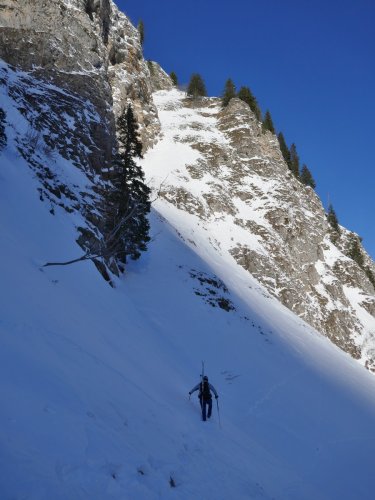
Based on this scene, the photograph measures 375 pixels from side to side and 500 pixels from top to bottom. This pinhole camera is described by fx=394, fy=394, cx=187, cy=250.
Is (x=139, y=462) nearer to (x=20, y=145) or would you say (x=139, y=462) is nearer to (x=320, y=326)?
(x=20, y=145)

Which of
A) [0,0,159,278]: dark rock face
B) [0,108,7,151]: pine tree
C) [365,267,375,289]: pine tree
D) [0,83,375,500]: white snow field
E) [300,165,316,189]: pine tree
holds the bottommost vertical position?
[0,83,375,500]: white snow field

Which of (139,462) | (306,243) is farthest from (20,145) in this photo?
(306,243)

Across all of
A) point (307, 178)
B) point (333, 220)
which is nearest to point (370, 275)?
point (333, 220)

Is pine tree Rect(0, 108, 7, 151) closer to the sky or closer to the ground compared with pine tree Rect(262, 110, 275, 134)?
closer to the ground

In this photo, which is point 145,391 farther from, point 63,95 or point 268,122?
point 268,122

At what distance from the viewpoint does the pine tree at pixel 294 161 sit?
3221 inches

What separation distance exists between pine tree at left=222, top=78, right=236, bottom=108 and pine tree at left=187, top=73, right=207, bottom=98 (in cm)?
632

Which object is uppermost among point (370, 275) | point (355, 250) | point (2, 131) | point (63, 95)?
point (355, 250)

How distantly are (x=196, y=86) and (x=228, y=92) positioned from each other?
10.0 meters

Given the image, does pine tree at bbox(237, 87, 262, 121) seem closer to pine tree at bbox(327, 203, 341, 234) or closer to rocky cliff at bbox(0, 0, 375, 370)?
rocky cliff at bbox(0, 0, 375, 370)

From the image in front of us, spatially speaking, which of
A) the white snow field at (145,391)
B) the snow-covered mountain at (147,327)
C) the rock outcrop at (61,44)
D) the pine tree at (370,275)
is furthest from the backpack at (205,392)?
the pine tree at (370,275)

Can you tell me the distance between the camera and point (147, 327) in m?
18.7

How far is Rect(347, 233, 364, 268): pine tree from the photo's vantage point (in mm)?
77256

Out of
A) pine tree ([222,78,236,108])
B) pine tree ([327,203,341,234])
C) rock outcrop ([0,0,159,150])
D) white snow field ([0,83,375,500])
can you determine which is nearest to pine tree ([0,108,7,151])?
white snow field ([0,83,375,500])
